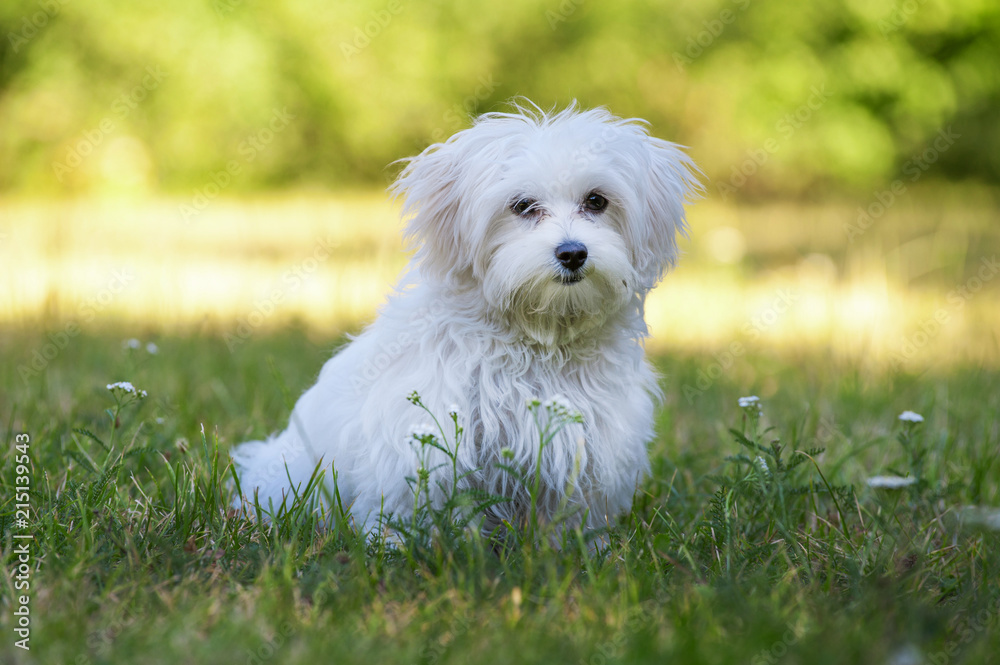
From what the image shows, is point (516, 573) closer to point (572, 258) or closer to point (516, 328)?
point (516, 328)

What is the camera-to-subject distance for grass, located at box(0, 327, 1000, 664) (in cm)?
189

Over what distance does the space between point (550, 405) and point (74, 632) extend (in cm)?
118

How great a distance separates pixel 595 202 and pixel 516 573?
1.12 meters

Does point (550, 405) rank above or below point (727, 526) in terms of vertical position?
above

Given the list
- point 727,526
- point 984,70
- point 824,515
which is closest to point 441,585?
point 727,526

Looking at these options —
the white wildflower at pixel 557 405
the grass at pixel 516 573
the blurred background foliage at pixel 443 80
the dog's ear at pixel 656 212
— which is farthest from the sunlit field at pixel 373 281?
the blurred background foliage at pixel 443 80

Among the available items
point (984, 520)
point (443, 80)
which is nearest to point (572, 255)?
point (984, 520)

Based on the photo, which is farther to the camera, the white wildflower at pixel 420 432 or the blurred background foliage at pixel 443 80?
the blurred background foliage at pixel 443 80

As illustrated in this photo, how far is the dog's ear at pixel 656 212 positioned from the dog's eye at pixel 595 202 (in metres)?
0.08

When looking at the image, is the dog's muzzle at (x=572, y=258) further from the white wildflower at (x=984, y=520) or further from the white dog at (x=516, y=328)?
the white wildflower at (x=984, y=520)

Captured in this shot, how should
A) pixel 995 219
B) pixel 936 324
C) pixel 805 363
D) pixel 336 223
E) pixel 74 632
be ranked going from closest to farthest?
pixel 74 632
pixel 805 363
pixel 936 324
pixel 336 223
pixel 995 219

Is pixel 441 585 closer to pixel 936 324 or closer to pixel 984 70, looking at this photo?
pixel 936 324

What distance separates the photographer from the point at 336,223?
10.8 meters

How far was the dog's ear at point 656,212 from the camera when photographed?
2750mm
